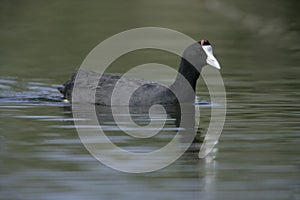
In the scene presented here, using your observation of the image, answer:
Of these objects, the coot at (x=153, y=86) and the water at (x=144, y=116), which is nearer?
the water at (x=144, y=116)

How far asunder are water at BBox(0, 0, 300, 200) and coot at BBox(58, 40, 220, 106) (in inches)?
13.8

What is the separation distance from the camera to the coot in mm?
9797

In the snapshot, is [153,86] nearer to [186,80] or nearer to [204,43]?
[186,80]

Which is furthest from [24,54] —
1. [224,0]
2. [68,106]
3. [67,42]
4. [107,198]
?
[107,198]

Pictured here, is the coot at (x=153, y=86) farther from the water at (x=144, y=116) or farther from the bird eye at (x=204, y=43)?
the water at (x=144, y=116)

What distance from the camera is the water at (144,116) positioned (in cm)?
612

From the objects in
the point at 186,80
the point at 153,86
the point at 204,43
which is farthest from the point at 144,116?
the point at 204,43

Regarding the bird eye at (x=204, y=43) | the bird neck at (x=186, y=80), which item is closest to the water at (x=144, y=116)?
the bird neck at (x=186, y=80)

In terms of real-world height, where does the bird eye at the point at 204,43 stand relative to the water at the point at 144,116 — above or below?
above

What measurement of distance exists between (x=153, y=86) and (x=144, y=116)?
2.51 feet

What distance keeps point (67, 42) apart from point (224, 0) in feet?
17.1

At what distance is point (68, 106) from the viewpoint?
32.6 feet

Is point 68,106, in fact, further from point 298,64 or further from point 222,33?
point 222,33

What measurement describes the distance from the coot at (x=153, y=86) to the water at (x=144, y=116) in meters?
0.35
